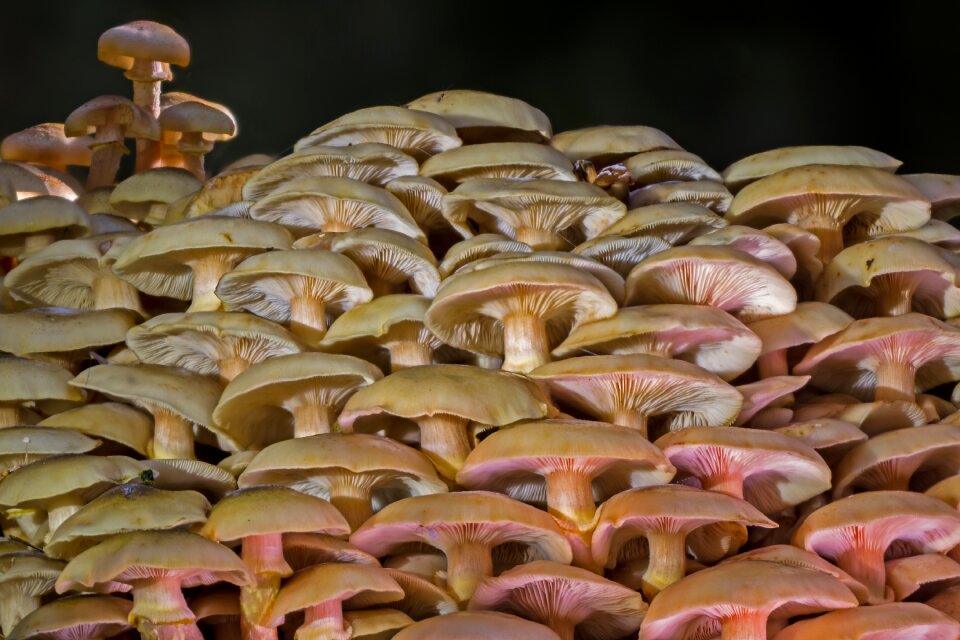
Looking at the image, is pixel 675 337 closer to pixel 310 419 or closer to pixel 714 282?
pixel 714 282

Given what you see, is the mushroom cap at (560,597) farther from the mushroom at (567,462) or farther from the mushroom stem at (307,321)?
the mushroom stem at (307,321)

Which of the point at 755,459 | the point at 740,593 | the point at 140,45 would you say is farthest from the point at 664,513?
the point at 140,45

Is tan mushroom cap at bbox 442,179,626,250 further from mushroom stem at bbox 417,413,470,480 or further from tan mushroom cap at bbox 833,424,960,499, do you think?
tan mushroom cap at bbox 833,424,960,499

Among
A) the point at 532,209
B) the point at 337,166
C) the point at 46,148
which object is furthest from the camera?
the point at 46,148

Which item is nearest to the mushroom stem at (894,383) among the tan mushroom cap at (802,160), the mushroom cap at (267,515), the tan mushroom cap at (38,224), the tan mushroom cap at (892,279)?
the tan mushroom cap at (892,279)

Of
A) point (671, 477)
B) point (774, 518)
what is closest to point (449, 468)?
point (671, 477)

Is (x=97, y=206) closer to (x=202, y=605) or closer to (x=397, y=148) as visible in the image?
(x=397, y=148)
